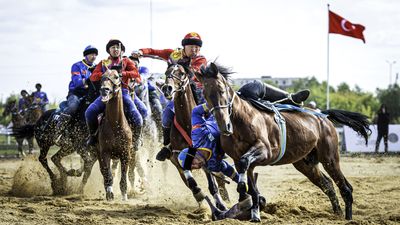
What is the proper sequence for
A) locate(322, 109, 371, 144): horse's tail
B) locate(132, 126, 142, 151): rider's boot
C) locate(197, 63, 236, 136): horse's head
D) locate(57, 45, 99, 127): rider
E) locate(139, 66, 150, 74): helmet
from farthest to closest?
1. locate(139, 66, 150, 74): helmet
2. locate(57, 45, 99, 127): rider
3. locate(132, 126, 142, 151): rider's boot
4. locate(322, 109, 371, 144): horse's tail
5. locate(197, 63, 236, 136): horse's head

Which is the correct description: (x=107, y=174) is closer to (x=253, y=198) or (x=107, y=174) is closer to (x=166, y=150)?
(x=166, y=150)

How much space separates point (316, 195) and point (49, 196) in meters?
4.90

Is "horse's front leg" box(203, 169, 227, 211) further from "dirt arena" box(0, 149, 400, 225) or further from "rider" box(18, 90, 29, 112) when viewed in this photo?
"rider" box(18, 90, 29, 112)

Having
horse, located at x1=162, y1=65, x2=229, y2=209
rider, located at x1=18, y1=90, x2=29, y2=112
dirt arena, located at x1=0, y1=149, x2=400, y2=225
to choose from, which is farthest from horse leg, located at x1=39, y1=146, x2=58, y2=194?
rider, located at x1=18, y1=90, x2=29, y2=112

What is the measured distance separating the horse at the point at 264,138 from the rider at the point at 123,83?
306cm

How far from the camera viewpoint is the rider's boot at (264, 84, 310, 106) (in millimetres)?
10117

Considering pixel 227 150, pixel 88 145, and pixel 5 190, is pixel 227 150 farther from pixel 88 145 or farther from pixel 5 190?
pixel 5 190

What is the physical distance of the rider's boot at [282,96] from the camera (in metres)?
10.1

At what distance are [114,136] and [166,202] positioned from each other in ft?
4.62

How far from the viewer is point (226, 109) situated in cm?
830

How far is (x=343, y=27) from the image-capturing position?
1141 inches

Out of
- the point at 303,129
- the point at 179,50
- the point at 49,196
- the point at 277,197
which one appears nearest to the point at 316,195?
the point at 277,197

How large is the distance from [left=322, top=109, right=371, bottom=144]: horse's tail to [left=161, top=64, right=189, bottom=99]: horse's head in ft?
8.11

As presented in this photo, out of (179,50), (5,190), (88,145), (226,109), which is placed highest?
(179,50)
